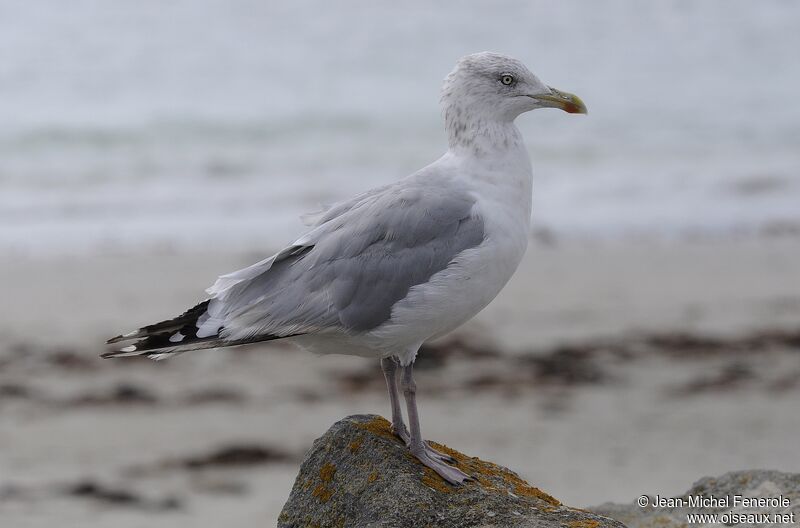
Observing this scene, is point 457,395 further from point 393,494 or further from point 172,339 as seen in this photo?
point 172,339

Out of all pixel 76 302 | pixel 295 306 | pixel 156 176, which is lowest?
pixel 295 306

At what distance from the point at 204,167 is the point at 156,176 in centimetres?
77

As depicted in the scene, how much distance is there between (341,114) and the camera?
20.1 m

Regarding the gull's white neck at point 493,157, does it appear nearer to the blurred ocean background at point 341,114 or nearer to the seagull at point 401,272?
the seagull at point 401,272

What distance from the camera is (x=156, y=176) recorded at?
1620 cm

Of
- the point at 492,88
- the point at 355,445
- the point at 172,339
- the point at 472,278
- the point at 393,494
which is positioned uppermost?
the point at 492,88

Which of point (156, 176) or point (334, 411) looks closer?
point (334, 411)

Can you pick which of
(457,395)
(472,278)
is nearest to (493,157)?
(472,278)

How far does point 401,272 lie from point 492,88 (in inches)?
32.7

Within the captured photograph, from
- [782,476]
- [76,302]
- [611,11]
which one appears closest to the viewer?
[782,476]

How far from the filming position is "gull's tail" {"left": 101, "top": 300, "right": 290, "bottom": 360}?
394 centimetres

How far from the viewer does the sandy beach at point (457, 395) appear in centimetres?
693

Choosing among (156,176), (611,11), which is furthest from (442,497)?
(611,11)

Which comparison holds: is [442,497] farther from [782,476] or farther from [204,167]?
[204,167]
